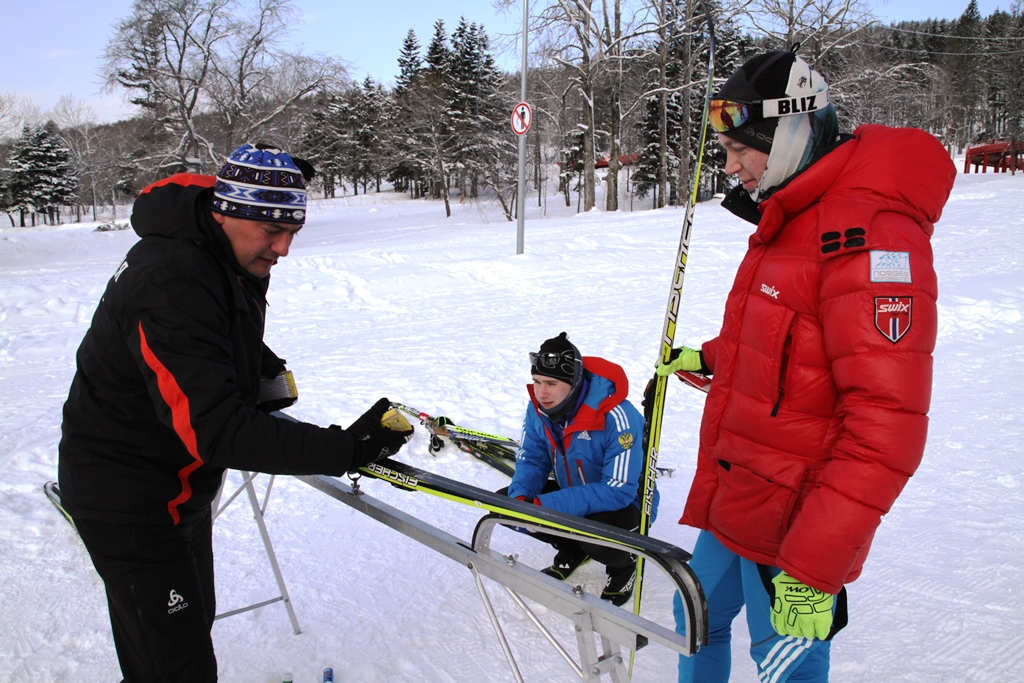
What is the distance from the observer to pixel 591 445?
3230 mm

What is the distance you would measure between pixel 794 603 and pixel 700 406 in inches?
177

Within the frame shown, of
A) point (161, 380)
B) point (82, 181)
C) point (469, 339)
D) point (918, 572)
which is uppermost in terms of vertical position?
point (82, 181)

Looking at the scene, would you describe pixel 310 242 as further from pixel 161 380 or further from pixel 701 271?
pixel 161 380

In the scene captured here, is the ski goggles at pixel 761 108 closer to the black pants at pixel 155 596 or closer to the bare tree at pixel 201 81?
the black pants at pixel 155 596

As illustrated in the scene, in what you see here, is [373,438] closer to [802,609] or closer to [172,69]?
[802,609]

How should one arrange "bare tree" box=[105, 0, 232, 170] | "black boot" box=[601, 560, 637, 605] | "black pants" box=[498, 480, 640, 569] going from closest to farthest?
1. "black pants" box=[498, 480, 640, 569]
2. "black boot" box=[601, 560, 637, 605]
3. "bare tree" box=[105, 0, 232, 170]

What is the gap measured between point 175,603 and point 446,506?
2.28 metres

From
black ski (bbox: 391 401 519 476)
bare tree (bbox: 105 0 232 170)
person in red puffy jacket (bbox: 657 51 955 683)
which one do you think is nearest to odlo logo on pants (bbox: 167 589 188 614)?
person in red puffy jacket (bbox: 657 51 955 683)

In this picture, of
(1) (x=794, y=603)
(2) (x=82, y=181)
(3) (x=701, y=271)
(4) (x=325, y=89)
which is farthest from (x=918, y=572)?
(2) (x=82, y=181)

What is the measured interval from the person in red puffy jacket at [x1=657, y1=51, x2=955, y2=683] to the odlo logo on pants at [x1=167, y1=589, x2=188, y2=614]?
5.41 ft

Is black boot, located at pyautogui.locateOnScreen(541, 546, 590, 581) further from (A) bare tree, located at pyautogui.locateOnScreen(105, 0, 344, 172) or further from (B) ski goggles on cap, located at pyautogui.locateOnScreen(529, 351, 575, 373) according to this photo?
(A) bare tree, located at pyautogui.locateOnScreen(105, 0, 344, 172)

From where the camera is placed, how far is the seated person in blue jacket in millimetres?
3096

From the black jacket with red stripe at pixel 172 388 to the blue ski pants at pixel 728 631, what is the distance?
3.90ft

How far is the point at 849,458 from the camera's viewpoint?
4.81 ft
